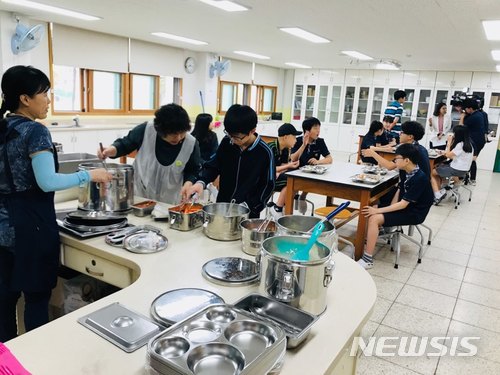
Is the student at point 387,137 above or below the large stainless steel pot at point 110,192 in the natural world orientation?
above

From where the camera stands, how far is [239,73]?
32.7 feet

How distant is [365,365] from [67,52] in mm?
6115

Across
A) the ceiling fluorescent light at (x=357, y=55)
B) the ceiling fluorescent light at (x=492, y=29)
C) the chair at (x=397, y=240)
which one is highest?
the ceiling fluorescent light at (x=357, y=55)

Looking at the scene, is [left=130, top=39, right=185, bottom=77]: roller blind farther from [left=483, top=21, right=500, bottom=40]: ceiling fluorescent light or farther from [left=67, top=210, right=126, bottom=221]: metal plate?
[left=67, top=210, right=126, bottom=221]: metal plate

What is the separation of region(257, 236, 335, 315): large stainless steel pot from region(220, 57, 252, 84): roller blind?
8810 mm

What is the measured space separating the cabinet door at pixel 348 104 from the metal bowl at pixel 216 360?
10526mm

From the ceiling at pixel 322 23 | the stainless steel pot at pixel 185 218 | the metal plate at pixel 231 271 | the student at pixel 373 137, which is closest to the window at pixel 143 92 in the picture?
the ceiling at pixel 322 23

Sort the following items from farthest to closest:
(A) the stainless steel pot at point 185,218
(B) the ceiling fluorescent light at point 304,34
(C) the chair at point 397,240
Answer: (B) the ceiling fluorescent light at point 304,34, (C) the chair at point 397,240, (A) the stainless steel pot at point 185,218

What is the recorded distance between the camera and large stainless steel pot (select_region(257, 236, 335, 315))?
1.07 meters

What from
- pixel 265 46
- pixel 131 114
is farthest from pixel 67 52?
pixel 265 46

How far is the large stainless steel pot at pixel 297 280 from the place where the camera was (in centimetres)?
107

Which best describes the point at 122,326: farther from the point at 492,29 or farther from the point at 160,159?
the point at 492,29

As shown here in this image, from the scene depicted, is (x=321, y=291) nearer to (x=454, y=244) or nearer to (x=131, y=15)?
(x=454, y=244)

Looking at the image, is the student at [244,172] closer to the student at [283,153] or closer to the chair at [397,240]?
the student at [283,153]
